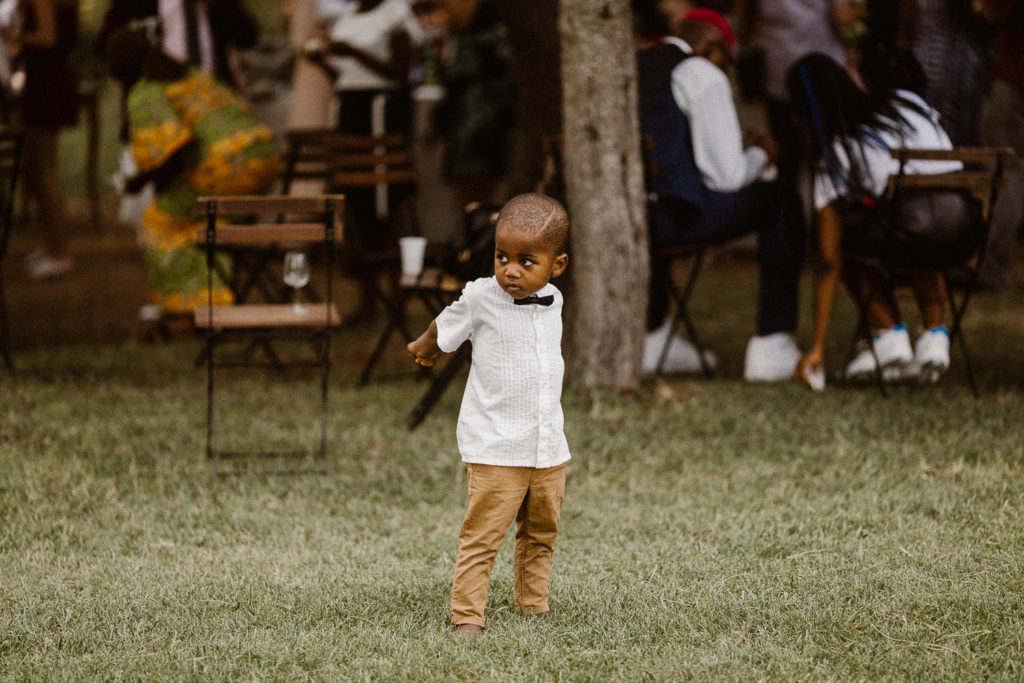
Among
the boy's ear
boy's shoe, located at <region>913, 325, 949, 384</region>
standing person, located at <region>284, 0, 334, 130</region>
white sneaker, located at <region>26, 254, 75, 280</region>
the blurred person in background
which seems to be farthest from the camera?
standing person, located at <region>284, 0, 334, 130</region>

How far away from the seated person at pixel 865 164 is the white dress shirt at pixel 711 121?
36 cm

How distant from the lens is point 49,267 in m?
10.7

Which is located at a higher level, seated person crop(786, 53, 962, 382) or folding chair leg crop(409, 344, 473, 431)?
seated person crop(786, 53, 962, 382)

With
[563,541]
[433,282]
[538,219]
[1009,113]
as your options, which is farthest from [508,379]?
[1009,113]

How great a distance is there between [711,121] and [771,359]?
1.33 m

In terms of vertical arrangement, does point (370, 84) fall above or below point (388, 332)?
above

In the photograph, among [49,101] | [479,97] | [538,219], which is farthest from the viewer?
[49,101]

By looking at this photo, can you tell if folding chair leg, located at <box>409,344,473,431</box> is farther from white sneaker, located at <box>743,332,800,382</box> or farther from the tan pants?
the tan pants

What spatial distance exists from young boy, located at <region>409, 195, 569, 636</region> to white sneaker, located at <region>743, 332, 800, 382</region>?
371 cm

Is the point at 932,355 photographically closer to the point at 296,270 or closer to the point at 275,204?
the point at 296,270

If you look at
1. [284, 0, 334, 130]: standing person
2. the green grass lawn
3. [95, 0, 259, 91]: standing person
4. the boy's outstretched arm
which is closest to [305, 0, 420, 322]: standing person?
[95, 0, 259, 91]: standing person

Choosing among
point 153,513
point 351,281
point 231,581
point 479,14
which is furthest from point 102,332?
point 231,581

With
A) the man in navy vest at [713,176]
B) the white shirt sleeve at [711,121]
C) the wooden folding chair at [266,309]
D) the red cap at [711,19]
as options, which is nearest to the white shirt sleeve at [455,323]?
the wooden folding chair at [266,309]

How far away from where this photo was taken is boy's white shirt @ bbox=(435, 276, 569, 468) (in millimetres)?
3332
